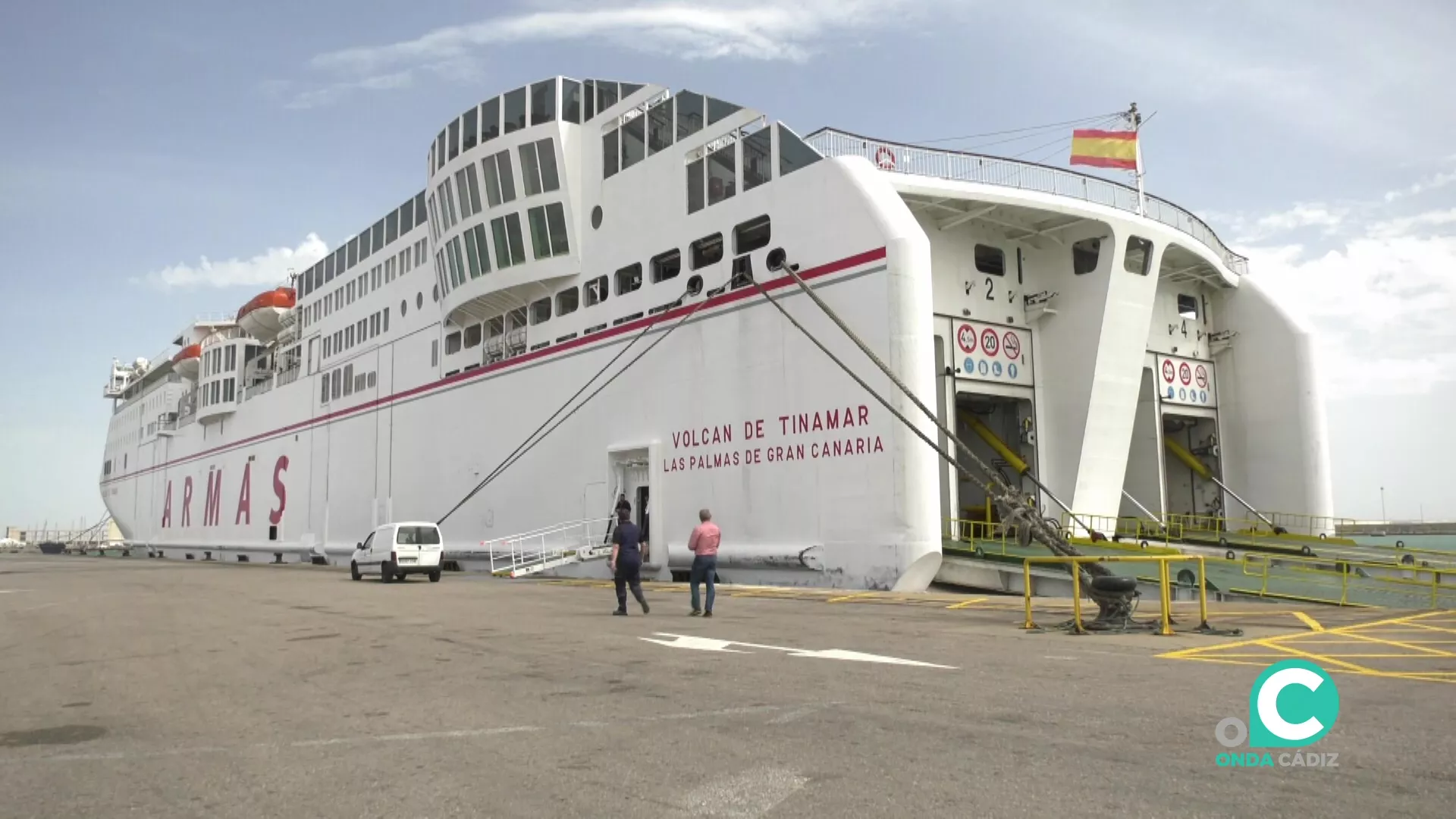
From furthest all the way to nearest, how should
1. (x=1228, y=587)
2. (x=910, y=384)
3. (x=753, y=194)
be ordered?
(x=753, y=194) → (x=910, y=384) → (x=1228, y=587)

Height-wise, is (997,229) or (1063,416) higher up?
(997,229)

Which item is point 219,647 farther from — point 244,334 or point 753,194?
point 244,334

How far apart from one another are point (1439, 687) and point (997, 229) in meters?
14.4

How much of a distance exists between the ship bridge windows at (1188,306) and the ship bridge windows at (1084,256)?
16.0ft

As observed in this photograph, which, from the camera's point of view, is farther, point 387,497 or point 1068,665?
point 387,497

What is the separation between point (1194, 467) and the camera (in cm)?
2278

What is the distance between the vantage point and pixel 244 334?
161ft

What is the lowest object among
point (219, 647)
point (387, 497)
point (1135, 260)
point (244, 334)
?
point (219, 647)

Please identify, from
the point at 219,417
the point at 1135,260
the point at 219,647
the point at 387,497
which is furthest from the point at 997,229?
the point at 219,417

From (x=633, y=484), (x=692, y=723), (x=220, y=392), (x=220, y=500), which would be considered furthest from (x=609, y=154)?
(x=220, y=500)

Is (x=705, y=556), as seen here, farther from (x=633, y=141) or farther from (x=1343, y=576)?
(x=633, y=141)

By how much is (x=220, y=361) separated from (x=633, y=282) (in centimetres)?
3422

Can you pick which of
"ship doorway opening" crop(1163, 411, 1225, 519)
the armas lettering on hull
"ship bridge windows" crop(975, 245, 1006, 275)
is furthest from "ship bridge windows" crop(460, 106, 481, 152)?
the armas lettering on hull

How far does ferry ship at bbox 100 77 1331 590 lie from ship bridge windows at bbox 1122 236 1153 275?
99 mm
